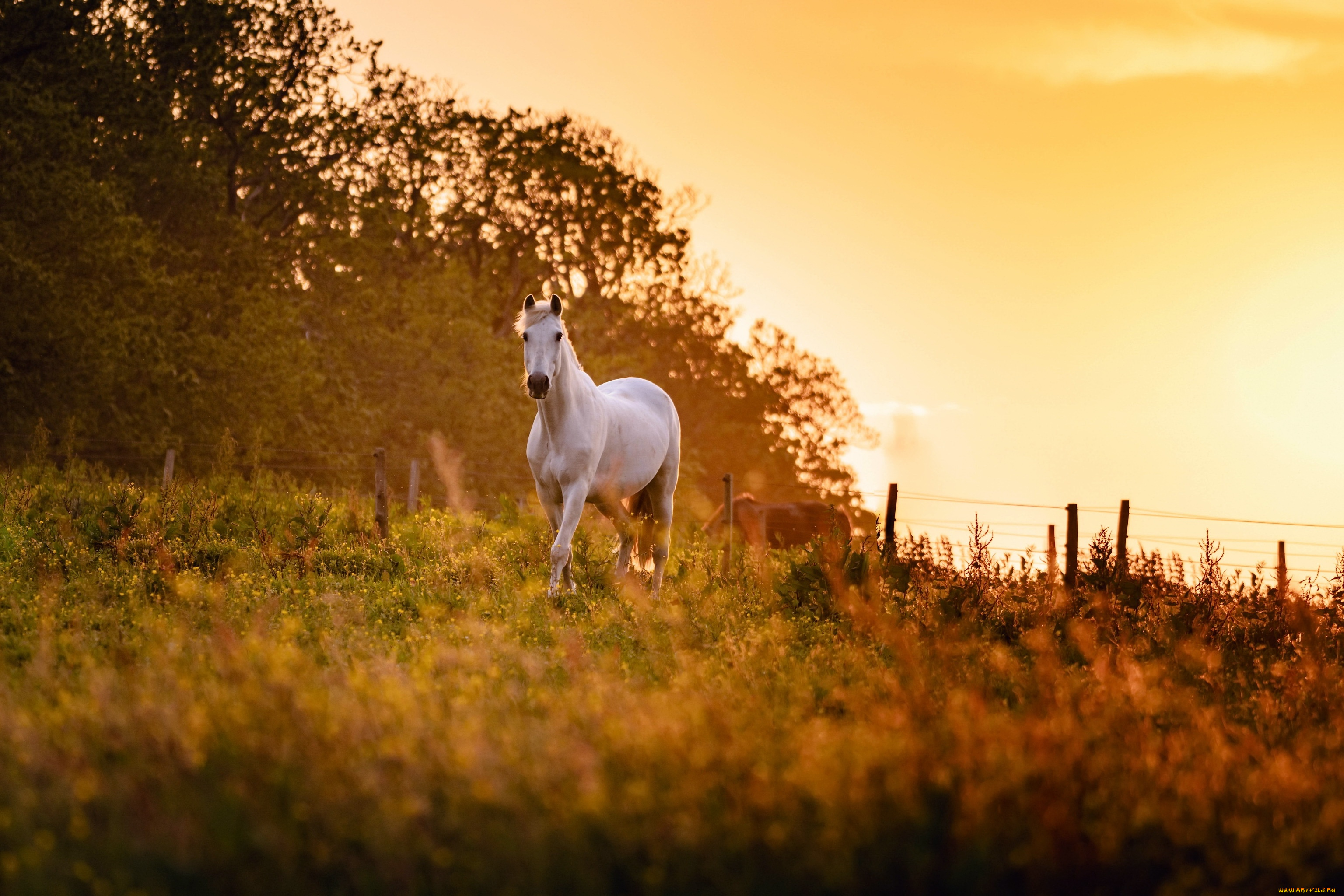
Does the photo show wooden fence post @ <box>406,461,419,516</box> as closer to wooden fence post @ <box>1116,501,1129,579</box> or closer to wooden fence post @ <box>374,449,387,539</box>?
wooden fence post @ <box>374,449,387,539</box>

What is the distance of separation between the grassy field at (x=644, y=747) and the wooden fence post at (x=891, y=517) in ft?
9.73

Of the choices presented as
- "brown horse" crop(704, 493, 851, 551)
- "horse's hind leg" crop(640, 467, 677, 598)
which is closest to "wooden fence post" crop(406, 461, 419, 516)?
"brown horse" crop(704, 493, 851, 551)

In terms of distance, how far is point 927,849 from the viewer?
322cm

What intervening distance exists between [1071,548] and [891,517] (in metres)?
2.04

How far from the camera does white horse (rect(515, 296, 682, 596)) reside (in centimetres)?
969

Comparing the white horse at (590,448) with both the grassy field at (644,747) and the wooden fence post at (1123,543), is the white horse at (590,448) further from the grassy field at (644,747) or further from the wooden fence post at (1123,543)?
the wooden fence post at (1123,543)

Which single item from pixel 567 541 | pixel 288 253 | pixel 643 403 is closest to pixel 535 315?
pixel 567 541

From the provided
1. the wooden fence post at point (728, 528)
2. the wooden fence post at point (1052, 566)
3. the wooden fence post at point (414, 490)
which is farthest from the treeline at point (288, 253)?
the wooden fence post at point (1052, 566)

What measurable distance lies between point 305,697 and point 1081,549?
9.98 metres

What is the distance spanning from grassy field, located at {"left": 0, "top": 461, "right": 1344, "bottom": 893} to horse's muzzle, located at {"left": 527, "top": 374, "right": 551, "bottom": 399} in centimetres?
188

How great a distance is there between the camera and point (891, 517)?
1239cm

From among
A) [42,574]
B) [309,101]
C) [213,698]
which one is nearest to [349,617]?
[42,574]

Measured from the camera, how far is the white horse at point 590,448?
9.69m

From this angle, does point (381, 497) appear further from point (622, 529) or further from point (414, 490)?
point (414, 490)
